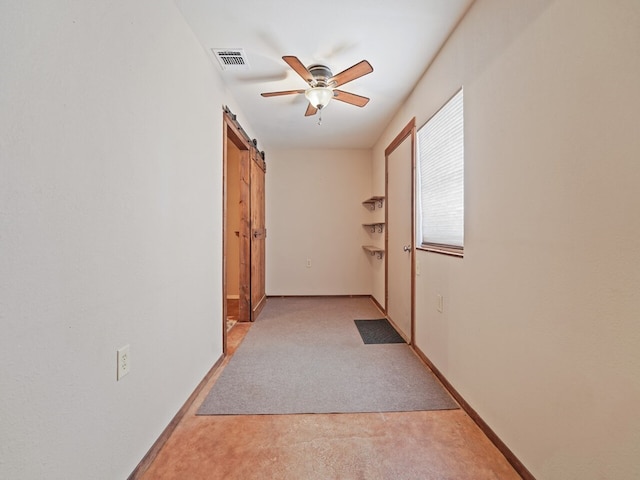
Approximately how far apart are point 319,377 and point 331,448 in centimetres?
67

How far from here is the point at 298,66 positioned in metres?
1.91

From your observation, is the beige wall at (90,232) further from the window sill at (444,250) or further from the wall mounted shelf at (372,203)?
the wall mounted shelf at (372,203)

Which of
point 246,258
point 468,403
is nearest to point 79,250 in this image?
point 468,403

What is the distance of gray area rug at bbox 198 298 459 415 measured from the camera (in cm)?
172

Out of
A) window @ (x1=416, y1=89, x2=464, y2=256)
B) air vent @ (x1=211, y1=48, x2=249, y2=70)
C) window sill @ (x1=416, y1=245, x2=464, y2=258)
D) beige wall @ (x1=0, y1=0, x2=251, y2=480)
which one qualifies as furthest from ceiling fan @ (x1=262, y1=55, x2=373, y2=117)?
window sill @ (x1=416, y1=245, x2=464, y2=258)

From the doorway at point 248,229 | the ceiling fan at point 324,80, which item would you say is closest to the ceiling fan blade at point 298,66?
the ceiling fan at point 324,80

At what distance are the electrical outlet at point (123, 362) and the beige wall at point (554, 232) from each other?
5.36ft

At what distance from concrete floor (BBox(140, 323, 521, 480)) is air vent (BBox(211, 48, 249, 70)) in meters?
2.30

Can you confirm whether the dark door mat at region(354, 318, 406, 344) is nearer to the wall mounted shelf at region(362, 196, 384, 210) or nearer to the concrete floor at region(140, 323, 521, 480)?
the concrete floor at region(140, 323, 521, 480)

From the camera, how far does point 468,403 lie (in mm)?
1649

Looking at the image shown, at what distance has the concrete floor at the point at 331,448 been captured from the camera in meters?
1.25

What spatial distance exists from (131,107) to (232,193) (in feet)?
10.6

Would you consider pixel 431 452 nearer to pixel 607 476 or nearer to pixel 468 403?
pixel 468 403

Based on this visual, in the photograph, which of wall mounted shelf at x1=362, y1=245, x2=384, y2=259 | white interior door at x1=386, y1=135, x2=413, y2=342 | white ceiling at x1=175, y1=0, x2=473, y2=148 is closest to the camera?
white ceiling at x1=175, y1=0, x2=473, y2=148
